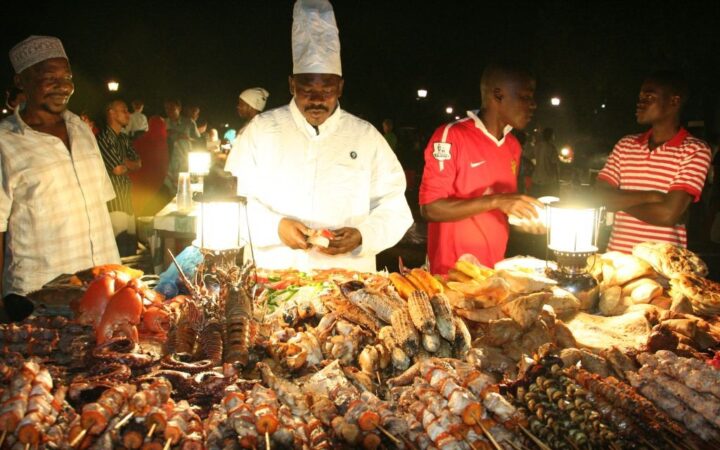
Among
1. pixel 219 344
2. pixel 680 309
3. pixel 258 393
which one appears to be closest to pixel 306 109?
pixel 219 344

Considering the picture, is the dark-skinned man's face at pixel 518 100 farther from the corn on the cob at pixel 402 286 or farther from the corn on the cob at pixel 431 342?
the corn on the cob at pixel 431 342

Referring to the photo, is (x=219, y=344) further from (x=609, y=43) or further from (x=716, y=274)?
(x=609, y=43)

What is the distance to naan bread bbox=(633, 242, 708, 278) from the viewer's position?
413cm

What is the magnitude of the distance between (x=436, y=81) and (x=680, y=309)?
3899cm

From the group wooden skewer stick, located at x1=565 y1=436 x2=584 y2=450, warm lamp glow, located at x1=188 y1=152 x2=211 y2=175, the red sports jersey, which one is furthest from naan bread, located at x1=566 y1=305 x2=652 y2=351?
warm lamp glow, located at x1=188 y1=152 x2=211 y2=175

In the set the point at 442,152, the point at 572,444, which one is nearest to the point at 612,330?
the point at 572,444

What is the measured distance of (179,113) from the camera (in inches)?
571

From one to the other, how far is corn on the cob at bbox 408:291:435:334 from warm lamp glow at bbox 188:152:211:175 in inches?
307

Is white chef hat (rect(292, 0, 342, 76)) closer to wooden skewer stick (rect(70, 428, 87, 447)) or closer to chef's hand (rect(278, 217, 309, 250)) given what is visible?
chef's hand (rect(278, 217, 309, 250))

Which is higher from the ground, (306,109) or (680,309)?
(306,109)

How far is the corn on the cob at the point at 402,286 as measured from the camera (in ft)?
11.7

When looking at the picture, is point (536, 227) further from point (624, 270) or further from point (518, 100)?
point (518, 100)

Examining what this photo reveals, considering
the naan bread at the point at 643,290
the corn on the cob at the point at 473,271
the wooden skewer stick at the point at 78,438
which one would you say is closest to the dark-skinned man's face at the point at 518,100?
the corn on the cob at the point at 473,271

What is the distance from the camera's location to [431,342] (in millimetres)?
2932
